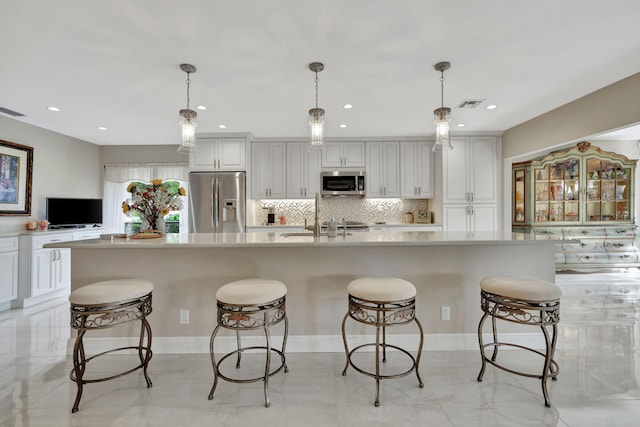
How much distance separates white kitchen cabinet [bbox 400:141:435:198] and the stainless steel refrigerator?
285cm

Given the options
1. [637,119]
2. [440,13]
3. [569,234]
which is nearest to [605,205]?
[569,234]

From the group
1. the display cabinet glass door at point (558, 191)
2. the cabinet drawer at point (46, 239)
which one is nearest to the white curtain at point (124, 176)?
the cabinet drawer at point (46, 239)

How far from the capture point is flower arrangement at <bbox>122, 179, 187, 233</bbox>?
2.29 m

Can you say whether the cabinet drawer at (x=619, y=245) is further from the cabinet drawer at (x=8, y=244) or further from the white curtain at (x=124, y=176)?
the cabinet drawer at (x=8, y=244)

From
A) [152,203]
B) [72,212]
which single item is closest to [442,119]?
[152,203]

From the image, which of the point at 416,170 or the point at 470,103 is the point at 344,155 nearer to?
the point at 416,170

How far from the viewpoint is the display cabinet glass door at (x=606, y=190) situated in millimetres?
5133

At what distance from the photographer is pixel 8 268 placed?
361 centimetres

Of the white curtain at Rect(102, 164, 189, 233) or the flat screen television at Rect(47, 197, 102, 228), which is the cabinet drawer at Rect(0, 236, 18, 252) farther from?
the white curtain at Rect(102, 164, 189, 233)

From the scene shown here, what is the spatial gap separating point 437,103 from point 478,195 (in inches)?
84.2

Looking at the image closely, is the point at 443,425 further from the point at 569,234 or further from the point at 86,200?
the point at 86,200

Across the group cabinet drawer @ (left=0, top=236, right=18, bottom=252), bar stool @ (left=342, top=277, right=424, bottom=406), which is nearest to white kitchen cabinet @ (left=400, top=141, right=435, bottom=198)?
bar stool @ (left=342, top=277, right=424, bottom=406)

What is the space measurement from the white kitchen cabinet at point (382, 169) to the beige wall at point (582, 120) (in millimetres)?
1811

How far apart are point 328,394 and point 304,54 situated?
258 cm
